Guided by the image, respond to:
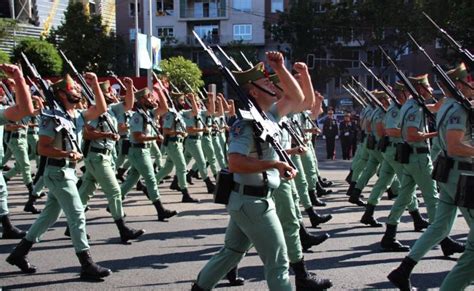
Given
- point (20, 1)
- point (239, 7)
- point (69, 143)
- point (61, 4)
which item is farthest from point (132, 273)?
point (239, 7)

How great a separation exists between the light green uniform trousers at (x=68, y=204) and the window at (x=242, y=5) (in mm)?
53943

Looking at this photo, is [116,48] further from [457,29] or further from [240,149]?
[240,149]

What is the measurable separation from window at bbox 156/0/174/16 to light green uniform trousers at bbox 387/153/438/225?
55167 mm

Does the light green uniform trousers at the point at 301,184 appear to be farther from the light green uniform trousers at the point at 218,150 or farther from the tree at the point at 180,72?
the tree at the point at 180,72

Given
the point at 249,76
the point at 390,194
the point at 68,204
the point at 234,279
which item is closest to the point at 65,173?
the point at 68,204

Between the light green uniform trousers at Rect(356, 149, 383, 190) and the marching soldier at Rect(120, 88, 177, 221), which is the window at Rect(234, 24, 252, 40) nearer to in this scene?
the light green uniform trousers at Rect(356, 149, 383, 190)

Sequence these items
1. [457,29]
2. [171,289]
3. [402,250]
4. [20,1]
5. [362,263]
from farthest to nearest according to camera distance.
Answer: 1. [20,1]
2. [457,29]
3. [402,250]
4. [362,263]
5. [171,289]

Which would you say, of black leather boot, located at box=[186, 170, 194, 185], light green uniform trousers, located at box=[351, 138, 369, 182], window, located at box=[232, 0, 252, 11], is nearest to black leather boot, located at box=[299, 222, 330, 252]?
light green uniform trousers, located at box=[351, 138, 369, 182]

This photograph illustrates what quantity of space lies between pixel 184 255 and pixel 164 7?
5612cm

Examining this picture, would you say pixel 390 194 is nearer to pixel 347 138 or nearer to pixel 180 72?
pixel 347 138

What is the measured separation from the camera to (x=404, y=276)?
17.9 feet

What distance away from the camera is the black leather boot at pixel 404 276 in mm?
5453

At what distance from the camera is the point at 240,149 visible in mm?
4254

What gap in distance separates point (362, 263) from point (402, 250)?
2.46 ft
